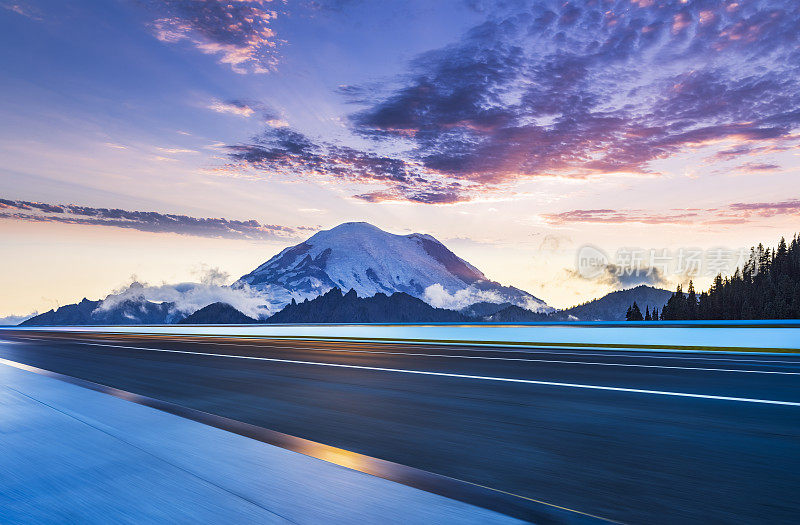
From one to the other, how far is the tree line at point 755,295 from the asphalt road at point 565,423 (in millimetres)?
103259

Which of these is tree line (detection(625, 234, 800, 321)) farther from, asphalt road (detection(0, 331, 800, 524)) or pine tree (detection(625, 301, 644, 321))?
asphalt road (detection(0, 331, 800, 524))

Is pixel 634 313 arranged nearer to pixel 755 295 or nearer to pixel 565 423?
pixel 755 295

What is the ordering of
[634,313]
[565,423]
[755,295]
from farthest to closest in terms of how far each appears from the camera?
[634,313] < [755,295] < [565,423]

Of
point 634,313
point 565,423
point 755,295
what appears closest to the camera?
point 565,423

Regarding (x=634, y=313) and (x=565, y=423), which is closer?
(x=565, y=423)

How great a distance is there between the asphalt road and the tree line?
4065 inches

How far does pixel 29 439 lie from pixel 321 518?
11.2 feet

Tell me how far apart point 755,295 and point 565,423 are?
125220mm

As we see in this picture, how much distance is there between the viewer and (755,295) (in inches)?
4348

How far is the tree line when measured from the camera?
102m

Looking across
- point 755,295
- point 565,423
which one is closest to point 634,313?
point 755,295

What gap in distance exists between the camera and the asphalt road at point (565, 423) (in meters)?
3.68

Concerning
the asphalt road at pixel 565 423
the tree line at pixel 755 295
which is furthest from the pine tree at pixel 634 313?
the asphalt road at pixel 565 423

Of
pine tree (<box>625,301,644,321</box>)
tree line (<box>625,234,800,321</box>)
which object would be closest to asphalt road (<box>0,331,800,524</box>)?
tree line (<box>625,234,800,321</box>)
